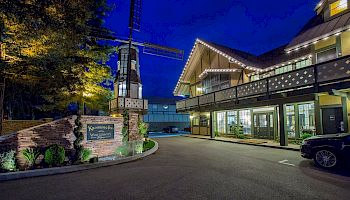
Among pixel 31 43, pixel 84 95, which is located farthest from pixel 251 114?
pixel 31 43

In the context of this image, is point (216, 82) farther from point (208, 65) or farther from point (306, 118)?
point (306, 118)

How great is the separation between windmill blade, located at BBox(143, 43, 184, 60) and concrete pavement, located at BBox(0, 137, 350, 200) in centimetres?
1807

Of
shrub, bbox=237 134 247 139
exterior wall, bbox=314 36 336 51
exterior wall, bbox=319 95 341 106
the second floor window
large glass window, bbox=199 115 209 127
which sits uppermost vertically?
exterior wall, bbox=314 36 336 51

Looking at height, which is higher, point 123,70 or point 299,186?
point 123,70

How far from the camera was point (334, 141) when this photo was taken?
7273 mm

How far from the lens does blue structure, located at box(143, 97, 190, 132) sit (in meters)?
42.2

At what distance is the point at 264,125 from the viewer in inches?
683

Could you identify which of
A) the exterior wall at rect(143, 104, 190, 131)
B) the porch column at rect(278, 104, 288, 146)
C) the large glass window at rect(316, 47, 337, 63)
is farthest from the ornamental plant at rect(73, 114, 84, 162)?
the exterior wall at rect(143, 104, 190, 131)

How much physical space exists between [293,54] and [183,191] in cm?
1561

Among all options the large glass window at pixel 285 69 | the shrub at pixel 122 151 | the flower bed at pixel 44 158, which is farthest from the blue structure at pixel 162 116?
the flower bed at pixel 44 158

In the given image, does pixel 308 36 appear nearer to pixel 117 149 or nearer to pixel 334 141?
pixel 334 141

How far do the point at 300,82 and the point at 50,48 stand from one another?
580 inches

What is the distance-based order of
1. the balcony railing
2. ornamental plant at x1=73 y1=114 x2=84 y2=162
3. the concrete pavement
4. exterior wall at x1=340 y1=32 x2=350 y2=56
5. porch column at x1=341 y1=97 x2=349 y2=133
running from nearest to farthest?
the concrete pavement → ornamental plant at x1=73 y1=114 x2=84 y2=162 → porch column at x1=341 y1=97 x2=349 y2=133 → exterior wall at x1=340 y1=32 x2=350 y2=56 → the balcony railing

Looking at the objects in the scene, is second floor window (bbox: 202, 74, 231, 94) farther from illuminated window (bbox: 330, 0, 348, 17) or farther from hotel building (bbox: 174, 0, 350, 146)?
illuminated window (bbox: 330, 0, 348, 17)
